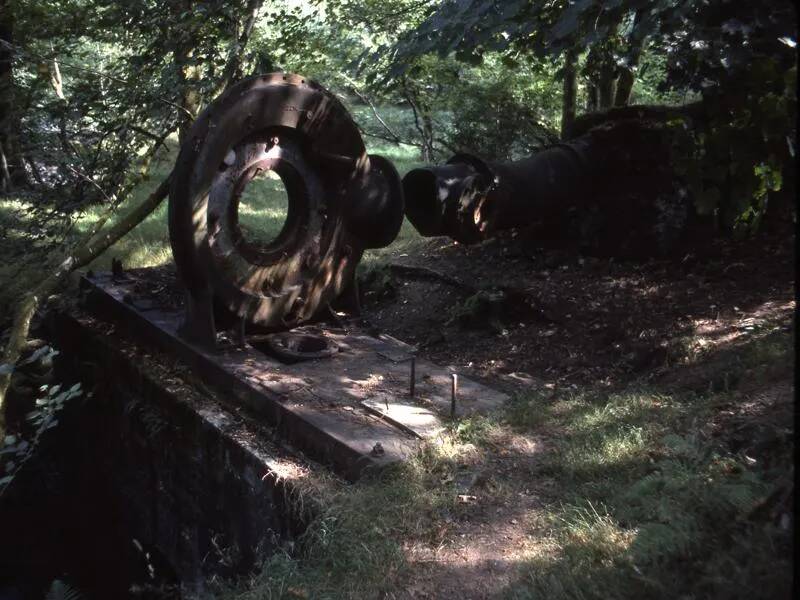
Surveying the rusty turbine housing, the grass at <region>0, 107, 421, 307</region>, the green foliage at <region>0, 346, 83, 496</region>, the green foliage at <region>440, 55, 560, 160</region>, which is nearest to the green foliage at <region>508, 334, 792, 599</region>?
the rusty turbine housing

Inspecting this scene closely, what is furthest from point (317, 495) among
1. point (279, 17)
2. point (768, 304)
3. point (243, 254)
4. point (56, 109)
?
point (279, 17)

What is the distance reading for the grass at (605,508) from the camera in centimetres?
284

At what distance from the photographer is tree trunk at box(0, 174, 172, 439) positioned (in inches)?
217

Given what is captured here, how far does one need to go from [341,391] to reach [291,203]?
6.20 feet

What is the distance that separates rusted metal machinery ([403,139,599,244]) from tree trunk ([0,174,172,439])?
7.32 feet

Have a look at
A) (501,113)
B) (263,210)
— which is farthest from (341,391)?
(263,210)

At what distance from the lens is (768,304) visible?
5695 mm

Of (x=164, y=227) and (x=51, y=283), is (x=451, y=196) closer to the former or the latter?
(x=51, y=283)

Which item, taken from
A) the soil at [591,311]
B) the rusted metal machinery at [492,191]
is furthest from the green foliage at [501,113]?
the soil at [591,311]

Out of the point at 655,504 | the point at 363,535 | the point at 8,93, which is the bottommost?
the point at 363,535

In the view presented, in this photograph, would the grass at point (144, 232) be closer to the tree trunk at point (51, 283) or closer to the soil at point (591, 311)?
the tree trunk at point (51, 283)

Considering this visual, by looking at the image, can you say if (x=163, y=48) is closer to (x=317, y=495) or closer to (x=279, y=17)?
(x=279, y=17)

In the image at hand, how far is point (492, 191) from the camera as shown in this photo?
6426 millimetres

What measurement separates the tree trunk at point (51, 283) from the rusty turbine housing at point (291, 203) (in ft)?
3.76
